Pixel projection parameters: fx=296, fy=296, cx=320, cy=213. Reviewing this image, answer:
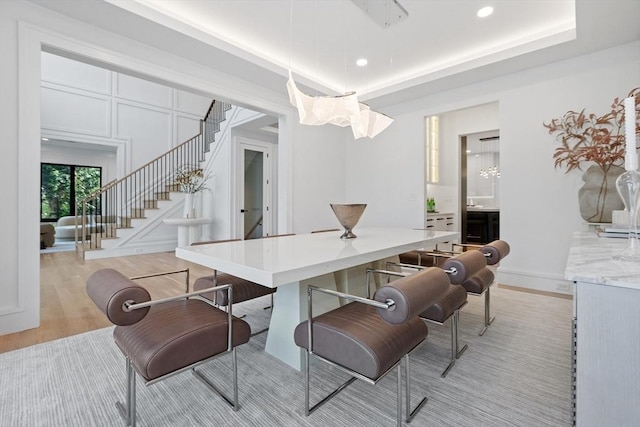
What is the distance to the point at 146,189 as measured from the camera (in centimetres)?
723

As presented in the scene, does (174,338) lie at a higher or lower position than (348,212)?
lower

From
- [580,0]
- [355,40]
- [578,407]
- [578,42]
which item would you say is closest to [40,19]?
[355,40]

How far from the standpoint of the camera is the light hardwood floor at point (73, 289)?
2412mm

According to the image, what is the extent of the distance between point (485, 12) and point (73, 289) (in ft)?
18.3

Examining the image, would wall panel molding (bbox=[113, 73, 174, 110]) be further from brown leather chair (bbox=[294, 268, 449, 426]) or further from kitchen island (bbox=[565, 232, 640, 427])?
kitchen island (bbox=[565, 232, 640, 427])

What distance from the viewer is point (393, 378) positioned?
1.79 metres

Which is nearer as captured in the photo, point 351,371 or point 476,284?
point 351,371

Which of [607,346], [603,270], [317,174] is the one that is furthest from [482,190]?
[607,346]

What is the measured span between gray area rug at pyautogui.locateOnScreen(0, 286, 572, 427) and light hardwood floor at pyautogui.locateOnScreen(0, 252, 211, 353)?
0.25m

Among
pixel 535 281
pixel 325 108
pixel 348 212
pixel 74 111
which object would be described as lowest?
pixel 535 281

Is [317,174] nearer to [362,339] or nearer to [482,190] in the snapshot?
[362,339]

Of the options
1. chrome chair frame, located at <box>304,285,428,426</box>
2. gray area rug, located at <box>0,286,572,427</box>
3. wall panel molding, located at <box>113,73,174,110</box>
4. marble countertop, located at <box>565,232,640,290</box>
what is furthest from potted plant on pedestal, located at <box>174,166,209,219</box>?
marble countertop, located at <box>565,232,640,290</box>

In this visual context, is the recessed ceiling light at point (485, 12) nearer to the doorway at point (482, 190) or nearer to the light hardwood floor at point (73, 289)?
the doorway at point (482, 190)

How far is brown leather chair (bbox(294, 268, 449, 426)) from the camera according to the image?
108cm
